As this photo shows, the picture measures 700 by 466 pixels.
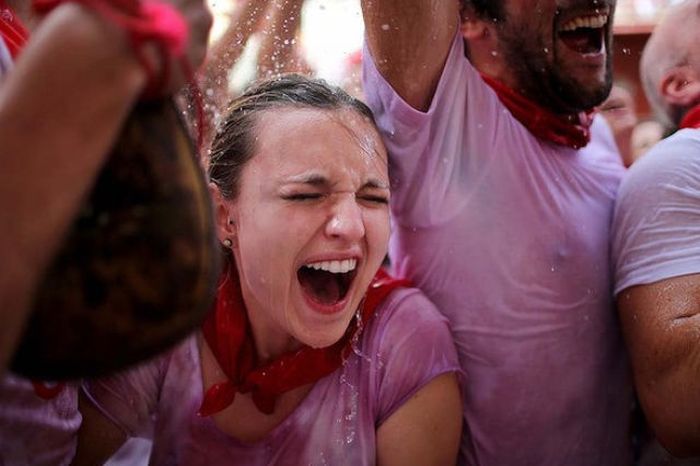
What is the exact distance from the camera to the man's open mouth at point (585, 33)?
211 centimetres

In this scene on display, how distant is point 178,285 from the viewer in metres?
0.96

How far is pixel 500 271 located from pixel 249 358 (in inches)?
23.1

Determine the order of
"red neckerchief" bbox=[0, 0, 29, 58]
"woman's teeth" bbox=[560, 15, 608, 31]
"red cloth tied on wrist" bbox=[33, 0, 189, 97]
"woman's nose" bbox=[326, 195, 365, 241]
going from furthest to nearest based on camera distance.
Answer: "woman's teeth" bbox=[560, 15, 608, 31]
"woman's nose" bbox=[326, 195, 365, 241]
"red neckerchief" bbox=[0, 0, 29, 58]
"red cloth tied on wrist" bbox=[33, 0, 189, 97]

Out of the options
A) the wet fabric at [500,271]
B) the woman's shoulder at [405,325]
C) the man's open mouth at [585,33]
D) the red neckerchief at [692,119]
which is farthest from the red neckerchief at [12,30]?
the red neckerchief at [692,119]

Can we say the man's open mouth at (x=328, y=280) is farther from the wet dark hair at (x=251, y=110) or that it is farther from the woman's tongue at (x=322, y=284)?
the wet dark hair at (x=251, y=110)

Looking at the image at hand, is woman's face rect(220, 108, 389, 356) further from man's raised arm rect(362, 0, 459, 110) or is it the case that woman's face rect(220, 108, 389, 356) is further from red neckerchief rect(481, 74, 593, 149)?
red neckerchief rect(481, 74, 593, 149)

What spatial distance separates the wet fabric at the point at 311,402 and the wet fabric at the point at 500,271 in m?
0.14

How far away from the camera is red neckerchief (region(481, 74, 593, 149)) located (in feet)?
6.94

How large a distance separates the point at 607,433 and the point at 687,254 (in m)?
0.47

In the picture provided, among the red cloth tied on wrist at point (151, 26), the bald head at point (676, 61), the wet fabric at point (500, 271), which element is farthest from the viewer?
the bald head at point (676, 61)

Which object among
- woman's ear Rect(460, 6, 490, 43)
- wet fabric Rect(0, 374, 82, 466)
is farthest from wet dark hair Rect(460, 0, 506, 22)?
wet fabric Rect(0, 374, 82, 466)

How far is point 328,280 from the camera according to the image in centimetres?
190

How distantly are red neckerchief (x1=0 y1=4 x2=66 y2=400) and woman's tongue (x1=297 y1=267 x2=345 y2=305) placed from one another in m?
0.53

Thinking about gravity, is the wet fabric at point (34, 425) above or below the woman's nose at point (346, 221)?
below
